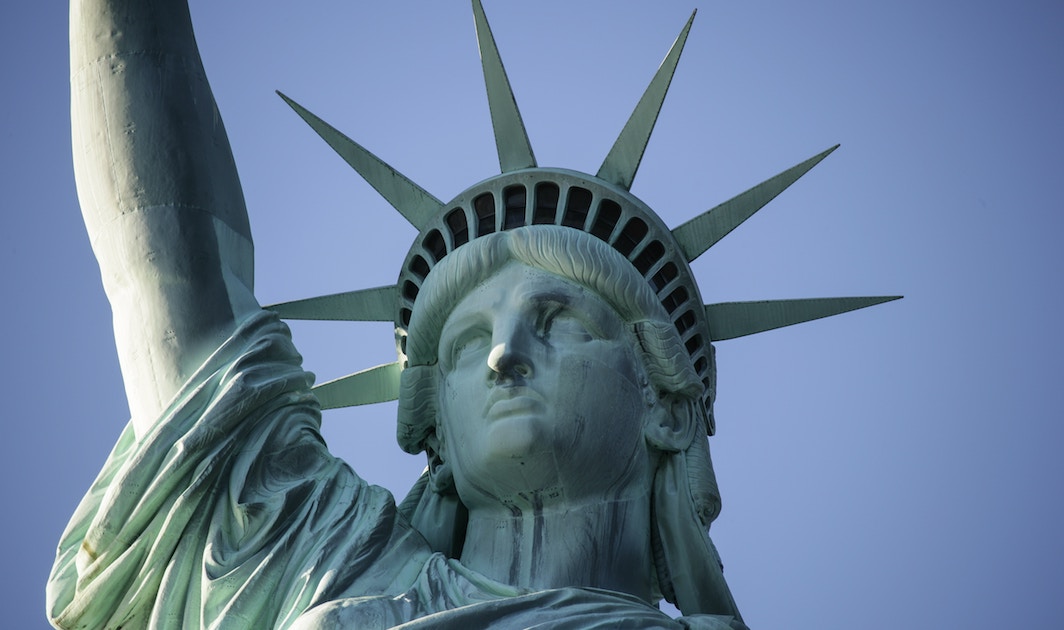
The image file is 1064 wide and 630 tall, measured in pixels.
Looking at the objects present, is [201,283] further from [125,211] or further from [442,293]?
[442,293]

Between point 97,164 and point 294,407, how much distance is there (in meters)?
1.80

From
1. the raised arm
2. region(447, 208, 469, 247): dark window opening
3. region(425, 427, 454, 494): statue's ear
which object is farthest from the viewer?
region(447, 208, 469, 247): dark window opening

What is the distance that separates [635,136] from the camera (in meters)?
12.9

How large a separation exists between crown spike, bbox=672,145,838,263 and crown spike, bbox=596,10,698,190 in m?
0.49

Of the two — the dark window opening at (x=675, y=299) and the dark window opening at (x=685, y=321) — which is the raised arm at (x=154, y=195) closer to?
the dark window opening at (x=675, y=299)

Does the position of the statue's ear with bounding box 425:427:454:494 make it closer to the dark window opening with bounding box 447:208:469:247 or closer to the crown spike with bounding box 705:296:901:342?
the dark window opening with bounding box 447:208:469:247

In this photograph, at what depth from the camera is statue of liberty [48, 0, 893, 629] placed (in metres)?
10.7

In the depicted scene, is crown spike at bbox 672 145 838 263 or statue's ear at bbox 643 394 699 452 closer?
statue's ear at bbox 643 394 699 452

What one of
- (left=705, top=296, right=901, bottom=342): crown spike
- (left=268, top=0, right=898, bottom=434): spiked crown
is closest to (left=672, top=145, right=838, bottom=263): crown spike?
Answer: (left=268, top=0, right=898, bottom=434): spiked crown

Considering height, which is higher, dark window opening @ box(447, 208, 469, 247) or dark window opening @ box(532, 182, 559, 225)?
dark window opening @ box(532, 182, 559, 225)

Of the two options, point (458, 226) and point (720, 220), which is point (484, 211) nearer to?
point (458, 226)

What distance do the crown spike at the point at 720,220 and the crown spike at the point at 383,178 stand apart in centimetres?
167

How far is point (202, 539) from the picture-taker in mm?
10805

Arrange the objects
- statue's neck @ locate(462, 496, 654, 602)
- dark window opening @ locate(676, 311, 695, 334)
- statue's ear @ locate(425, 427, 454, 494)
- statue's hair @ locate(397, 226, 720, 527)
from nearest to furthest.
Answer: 1. statue's neck @ locate(462, 496, 654, 602)
2. statue's hair @ locate(397, 226, 720, 527)
3. statue's ear @ locate(425, 427, 454, 494)
4. dark window opening @ locate(676, 311, 695, 334)
